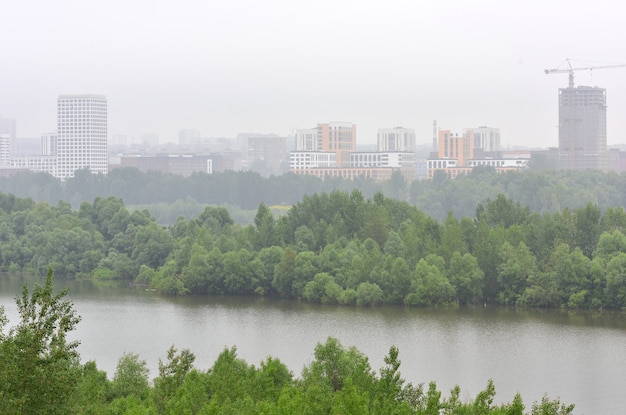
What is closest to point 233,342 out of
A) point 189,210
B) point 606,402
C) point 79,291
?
point 606,402

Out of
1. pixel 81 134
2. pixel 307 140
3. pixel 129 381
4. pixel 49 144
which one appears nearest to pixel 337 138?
pixel 307 140

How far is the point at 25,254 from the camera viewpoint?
141 feet

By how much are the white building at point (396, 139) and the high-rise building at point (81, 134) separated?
2688 centimetres

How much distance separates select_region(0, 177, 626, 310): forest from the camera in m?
33.1

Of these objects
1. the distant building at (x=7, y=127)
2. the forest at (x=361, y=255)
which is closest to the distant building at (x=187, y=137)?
the distant building at (x=7, y=127)

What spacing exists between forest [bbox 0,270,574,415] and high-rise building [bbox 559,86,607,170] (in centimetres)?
9287

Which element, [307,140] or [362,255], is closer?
[362,255]

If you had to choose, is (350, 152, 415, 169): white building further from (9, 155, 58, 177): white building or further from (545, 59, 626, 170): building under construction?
(9, 155, 58, 177): white building

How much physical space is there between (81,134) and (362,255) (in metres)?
87.4

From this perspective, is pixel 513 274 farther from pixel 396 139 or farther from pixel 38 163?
pixel 38 163

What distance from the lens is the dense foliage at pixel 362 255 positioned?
33062 millimetres

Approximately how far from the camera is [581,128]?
11006cm

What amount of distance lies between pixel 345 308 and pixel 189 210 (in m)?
35.7

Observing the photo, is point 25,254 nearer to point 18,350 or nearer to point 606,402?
point 606,402
